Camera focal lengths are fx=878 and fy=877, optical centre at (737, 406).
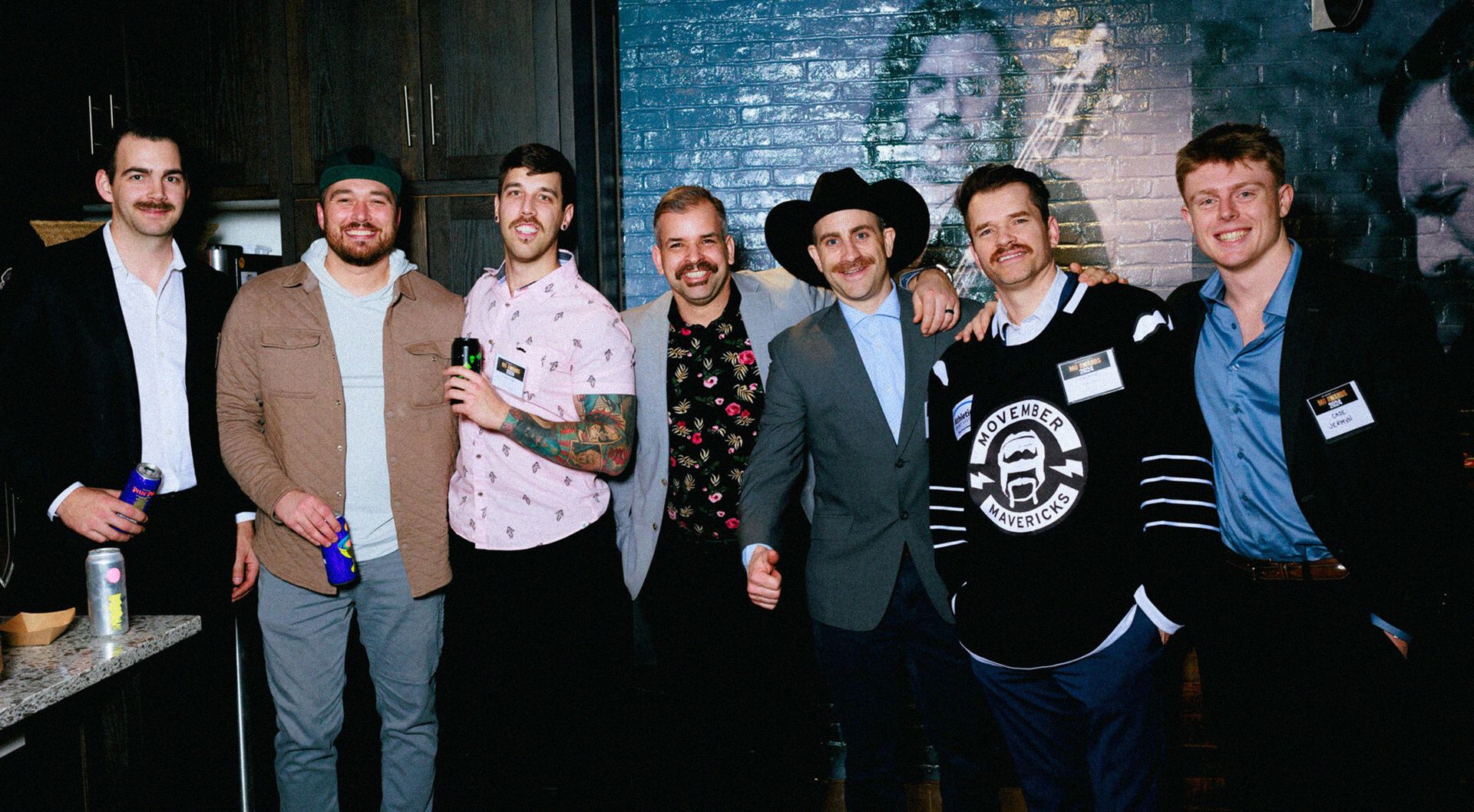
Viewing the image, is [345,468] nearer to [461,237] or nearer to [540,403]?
[540,403]

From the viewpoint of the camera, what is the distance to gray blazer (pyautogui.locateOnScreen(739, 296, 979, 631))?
7.14 ft

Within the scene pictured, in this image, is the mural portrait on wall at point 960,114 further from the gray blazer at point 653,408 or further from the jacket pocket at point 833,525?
the jacket pocket at point 833,525

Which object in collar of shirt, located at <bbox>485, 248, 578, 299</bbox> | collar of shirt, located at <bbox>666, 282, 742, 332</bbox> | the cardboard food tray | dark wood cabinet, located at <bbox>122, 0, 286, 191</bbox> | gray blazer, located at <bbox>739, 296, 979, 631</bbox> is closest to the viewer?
the cardboard food tray

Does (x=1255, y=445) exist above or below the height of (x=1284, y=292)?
below

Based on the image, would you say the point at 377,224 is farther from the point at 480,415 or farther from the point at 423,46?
the point at 423,46

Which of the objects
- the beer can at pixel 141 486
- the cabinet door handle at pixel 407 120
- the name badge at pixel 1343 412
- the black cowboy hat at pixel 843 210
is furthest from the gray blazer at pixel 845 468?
the cabinet door handle at pixel 407 120

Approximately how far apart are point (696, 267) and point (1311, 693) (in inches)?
71.5

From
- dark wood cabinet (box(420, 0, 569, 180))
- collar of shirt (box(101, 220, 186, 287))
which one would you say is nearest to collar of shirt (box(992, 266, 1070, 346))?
dark wood cabinet (box(420, 0, 569, 180))

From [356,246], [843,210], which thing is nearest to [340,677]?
[356,246]

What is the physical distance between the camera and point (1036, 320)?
1.99 m

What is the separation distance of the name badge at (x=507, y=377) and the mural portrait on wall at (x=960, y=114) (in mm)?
1819

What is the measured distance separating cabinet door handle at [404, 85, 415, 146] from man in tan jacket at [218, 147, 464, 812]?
2.27 ft

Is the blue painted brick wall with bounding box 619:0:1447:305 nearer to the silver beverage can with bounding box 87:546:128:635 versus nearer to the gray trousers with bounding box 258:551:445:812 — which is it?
the gray trousers with bounding box 258:551:445:812

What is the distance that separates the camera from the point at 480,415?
227cm
